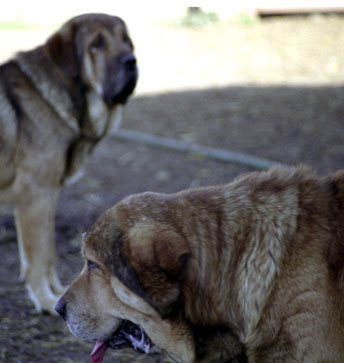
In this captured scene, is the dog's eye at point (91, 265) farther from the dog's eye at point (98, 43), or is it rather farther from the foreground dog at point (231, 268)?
the dog's eye at point (98, 43)

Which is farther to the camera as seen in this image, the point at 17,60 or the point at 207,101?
the point at 207,101

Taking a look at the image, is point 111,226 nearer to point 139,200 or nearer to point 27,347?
point 139,200

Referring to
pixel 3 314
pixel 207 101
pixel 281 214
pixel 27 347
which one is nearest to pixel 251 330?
pixel 281 214

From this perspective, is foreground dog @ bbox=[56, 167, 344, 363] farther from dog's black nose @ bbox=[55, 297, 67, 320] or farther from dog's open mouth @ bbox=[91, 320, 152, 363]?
dog's black nose @ bbox=[55, 297, 67, 320]

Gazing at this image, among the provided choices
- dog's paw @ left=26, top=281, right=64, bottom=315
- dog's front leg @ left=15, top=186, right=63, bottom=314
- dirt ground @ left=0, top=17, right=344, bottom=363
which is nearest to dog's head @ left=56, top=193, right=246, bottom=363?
dirt ground @ left=0, top=17, right=344, bottom=363

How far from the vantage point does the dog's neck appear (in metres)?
2.79

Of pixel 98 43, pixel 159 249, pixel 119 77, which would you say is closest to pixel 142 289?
pixel 159 249

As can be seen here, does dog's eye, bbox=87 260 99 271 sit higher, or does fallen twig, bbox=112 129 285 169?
dog's eye, bbox=87 260 99 271

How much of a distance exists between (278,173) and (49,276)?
257 centimetres

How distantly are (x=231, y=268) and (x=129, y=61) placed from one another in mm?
2638

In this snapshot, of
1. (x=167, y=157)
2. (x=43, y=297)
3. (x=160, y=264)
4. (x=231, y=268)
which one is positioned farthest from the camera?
(x=167, y=157)

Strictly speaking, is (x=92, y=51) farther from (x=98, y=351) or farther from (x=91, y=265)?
(x=98, y=351)

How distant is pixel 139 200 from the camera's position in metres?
3.03

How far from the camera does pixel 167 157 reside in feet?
26.2
